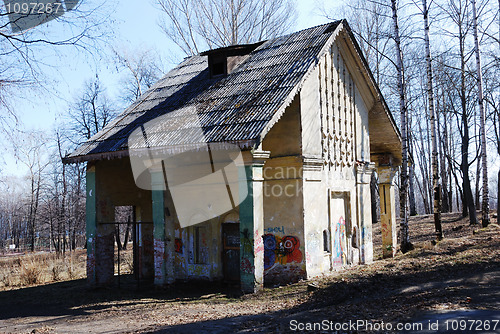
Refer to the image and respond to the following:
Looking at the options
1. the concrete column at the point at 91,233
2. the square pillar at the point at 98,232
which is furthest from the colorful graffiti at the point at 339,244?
the concrete column at the point at 91,233

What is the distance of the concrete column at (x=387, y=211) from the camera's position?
17.5 metres

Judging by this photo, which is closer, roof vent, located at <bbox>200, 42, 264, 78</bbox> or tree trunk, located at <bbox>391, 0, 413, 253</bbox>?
roof vent, located at <bbox>200, 42, 264, 78</bbox>

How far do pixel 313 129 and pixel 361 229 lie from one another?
4672 millimetres

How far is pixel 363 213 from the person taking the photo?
52.4ft

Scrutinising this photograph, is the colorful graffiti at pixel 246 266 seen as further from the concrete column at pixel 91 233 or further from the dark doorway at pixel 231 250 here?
the concrete column at pixel 91 233

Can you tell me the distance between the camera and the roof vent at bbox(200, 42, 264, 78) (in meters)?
15.5

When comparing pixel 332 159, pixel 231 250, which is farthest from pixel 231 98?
pixel 231 250

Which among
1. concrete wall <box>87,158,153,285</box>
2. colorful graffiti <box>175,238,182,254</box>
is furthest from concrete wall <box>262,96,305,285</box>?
concrete wall <box>87,158,153,285</box>

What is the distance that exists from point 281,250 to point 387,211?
709 centimetres

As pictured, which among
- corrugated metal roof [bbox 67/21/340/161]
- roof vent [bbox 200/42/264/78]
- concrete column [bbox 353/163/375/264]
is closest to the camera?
corrugated metal roof [bbox 67/21/340/161]

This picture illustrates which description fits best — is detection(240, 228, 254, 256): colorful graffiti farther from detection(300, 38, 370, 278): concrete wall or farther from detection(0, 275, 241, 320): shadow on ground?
detection(300, 38, 370, 278): concrete wall

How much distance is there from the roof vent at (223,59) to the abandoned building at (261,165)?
0.04 m

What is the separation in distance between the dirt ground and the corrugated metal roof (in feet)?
13.2

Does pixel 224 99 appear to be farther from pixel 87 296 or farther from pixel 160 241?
pixel 87 296
